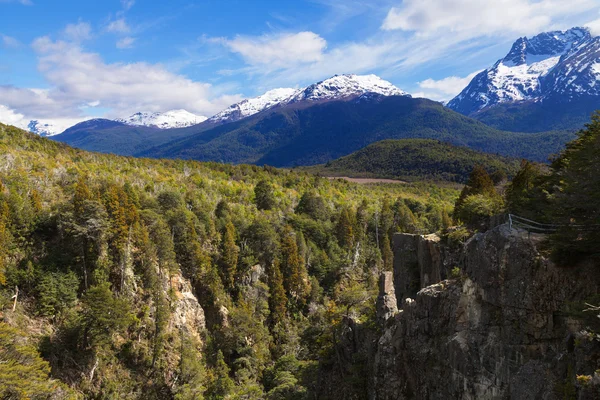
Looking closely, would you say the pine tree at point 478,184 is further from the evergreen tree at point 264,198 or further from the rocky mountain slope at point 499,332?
the evergreen tree at point 264,198

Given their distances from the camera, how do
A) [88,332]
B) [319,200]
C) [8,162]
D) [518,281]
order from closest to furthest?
[518,281] → [88,332] → [8,162] → [319,200]

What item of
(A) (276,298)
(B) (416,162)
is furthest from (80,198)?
(B) (416,162)

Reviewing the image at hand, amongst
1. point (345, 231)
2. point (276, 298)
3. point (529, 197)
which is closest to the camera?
point (529, 197)

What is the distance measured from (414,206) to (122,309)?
6062 cm

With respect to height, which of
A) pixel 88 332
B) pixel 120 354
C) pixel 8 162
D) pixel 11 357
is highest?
pixel 8 162

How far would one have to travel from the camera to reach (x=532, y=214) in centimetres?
1986

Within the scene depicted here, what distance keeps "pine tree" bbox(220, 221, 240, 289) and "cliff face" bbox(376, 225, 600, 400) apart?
29156 millimetres

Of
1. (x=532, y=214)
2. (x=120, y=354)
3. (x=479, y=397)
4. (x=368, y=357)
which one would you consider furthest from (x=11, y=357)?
(x=532, y=214)

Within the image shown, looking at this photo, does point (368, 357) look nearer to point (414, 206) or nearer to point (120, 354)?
point (120, 354)

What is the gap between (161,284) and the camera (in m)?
39.5

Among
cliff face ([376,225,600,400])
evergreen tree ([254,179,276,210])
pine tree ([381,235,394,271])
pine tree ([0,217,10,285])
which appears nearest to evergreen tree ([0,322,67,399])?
pine tree ([0,217,10,285])

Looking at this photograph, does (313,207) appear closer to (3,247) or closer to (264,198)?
(264,198)

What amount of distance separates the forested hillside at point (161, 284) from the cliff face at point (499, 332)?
8.06 metres

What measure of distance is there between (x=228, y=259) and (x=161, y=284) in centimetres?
911
